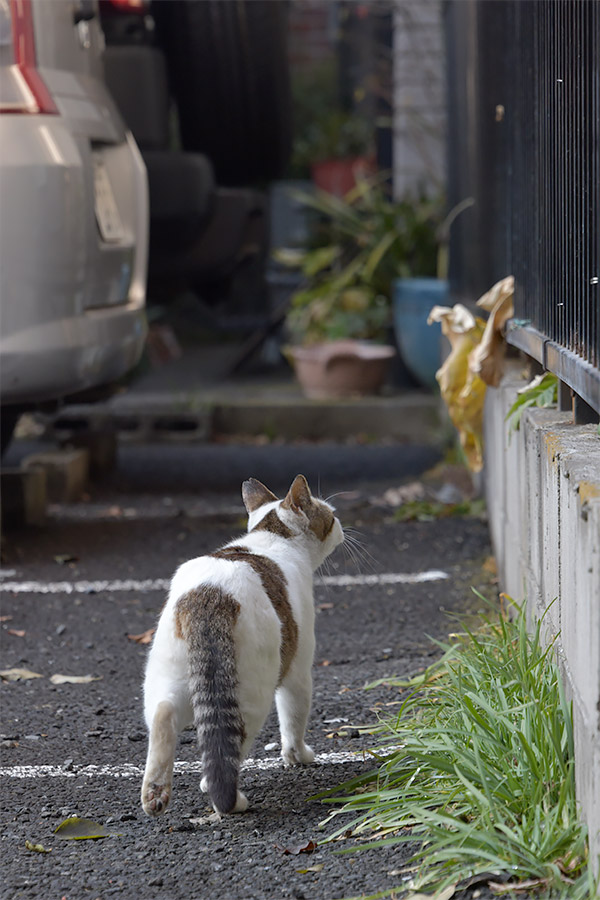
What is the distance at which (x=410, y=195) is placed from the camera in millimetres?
9008

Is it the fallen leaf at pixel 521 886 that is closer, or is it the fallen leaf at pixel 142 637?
the fallen leaf at pixel 521 886

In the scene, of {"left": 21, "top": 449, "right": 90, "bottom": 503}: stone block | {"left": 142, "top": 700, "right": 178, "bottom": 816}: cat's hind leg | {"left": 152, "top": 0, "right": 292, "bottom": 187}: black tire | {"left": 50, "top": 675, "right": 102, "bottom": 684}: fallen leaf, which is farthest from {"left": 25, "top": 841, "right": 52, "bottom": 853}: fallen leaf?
{"left": 152, "top": 0, "right": 292, "bottom": 187}: black tire

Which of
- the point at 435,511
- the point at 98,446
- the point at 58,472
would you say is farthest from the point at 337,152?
the point at 435,511

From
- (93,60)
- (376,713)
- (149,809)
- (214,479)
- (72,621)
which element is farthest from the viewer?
(214,479)

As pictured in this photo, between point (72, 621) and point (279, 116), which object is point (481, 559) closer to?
point (72, 621)

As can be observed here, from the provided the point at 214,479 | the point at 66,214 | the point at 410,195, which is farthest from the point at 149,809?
the point at 410,195

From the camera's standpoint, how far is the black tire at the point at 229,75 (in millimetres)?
6211

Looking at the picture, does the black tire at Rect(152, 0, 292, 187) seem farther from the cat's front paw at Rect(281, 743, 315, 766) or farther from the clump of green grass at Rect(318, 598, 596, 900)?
the cat's front paw at Rect(281, 743, 315, 766)

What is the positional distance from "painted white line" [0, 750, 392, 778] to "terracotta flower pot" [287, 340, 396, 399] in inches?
218

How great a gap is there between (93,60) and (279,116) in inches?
89.7

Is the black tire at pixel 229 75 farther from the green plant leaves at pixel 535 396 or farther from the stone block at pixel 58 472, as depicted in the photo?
the green plant leaves at pixel 535 396

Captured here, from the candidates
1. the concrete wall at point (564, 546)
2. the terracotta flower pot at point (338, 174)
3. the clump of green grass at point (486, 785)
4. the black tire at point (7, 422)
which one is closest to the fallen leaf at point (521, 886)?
the clump of green grass at point (486, 785)

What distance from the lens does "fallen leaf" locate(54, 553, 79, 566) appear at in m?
4.75

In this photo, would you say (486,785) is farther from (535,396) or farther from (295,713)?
(535,396)
